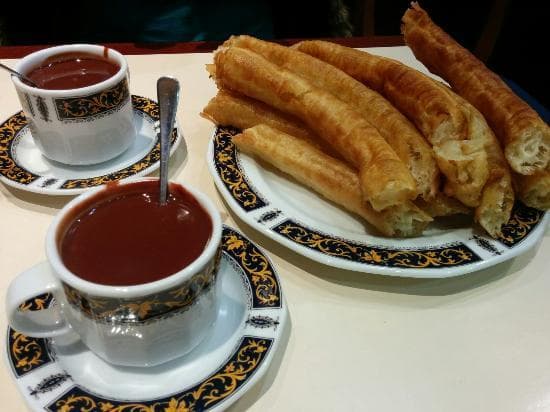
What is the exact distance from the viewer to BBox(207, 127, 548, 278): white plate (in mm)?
899

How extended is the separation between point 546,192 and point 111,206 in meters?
0.78

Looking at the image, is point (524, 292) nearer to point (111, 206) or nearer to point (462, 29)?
point (111, 206)

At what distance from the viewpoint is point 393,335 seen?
33.6 inches

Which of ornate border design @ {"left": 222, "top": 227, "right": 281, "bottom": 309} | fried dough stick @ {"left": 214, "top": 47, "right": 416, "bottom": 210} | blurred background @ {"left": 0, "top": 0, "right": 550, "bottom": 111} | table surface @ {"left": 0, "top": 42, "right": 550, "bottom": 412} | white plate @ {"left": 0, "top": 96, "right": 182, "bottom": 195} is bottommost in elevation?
blurred background @ {"left": 0, "top": 0, "right": 550, "bottom": 111}

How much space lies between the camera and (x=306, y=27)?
103 inches

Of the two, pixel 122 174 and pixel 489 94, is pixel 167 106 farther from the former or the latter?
pixel 489 94

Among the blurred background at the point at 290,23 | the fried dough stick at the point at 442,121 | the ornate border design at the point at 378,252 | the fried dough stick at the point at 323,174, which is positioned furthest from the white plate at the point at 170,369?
the blurred background at the point at 290,23

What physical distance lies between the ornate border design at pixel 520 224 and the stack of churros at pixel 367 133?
2 cm

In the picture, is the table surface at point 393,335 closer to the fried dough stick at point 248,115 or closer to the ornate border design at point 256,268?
the ornate border design at point 256,268

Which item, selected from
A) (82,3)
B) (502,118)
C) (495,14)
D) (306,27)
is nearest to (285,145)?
(502,118)

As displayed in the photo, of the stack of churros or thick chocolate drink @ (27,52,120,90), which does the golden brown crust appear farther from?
thick chocolate drink @ (27,52,120,90)

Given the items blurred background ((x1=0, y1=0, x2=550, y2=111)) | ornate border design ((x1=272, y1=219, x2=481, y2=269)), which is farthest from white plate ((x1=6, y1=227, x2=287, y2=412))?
blurred background ((x1=0, y1=0, x2=550, y2=111))

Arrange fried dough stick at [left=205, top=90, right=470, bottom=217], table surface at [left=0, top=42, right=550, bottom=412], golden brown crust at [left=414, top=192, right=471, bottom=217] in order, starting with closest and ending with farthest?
table surface at [left=0, top=42, right=550, bottom=412] → golden brown crust at [left=414, top=192, right=471, bottom=217] → fried dough stick at [left=205, top=90, right=470, bottom=217]

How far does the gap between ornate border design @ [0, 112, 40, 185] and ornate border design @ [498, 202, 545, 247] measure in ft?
3.10
